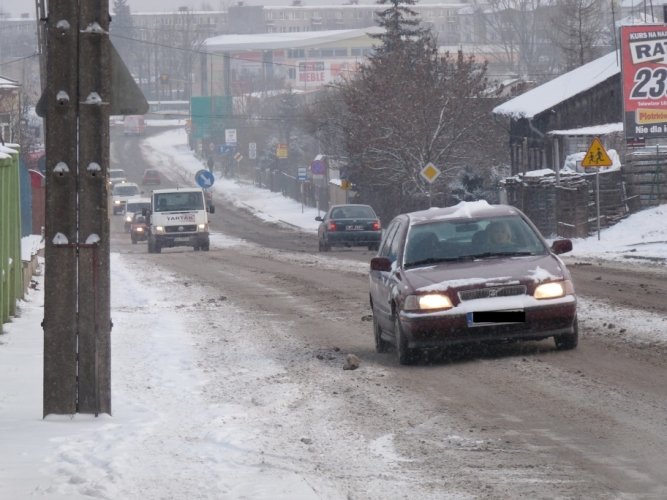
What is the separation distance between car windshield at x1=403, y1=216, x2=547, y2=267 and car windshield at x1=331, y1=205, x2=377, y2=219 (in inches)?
1164

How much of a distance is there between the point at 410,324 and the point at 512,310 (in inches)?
36.3

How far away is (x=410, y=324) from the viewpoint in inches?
498

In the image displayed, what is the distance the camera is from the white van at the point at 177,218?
45.2 m

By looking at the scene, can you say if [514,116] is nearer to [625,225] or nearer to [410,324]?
[625,225]

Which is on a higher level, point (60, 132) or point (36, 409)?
point (60, 132)

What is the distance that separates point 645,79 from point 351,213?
987cm

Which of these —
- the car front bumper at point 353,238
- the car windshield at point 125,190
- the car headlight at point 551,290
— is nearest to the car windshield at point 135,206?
the car windshield at point 125,190

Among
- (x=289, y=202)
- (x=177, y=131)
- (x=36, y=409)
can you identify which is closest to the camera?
(x=36, y=409)

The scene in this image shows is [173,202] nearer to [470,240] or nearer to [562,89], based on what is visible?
[562,89]

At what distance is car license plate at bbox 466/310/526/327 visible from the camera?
12539 mm

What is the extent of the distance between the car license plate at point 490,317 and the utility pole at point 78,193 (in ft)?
13.1

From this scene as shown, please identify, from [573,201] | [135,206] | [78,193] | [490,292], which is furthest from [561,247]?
[135,206]

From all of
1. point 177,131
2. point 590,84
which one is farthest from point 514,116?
point 177,131

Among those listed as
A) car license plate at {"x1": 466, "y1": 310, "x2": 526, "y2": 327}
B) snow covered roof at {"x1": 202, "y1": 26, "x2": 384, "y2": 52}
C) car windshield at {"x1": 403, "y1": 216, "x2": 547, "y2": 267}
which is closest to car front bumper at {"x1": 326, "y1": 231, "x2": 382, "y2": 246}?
car windshield at {"x1": 403, "y1": 216, "x2": 547, "y2": 267}
